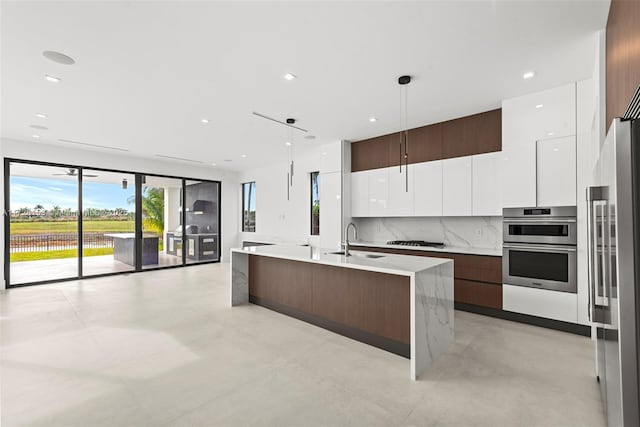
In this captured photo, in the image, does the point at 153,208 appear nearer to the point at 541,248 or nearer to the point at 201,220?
the point at 201,220

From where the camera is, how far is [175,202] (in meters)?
Result: 7.91

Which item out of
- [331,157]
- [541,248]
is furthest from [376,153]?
[541,248]

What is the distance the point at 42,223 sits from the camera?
5.91 metres

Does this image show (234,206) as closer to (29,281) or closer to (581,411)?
(29,281)

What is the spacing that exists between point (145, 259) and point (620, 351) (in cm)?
809

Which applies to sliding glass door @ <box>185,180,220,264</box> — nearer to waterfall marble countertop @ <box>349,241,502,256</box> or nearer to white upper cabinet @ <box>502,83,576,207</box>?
waterfall marble countertop @ <box>349,241,502,256</box>

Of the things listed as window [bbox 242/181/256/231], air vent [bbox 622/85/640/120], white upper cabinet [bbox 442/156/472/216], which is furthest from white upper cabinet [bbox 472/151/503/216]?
window [bbox 242/181/256/231]

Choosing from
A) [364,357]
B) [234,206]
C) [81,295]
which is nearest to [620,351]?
[364,357]

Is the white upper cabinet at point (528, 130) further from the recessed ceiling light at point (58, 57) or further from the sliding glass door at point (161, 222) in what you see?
the sliding glass door at point (161, 222)

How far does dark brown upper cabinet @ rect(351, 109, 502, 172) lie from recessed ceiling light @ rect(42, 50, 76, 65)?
13.8 feet

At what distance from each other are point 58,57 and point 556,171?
16.6ft

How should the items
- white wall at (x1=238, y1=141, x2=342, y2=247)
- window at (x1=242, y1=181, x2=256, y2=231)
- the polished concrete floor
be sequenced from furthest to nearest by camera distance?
window at (x1=242, y1=181, x2=256, y2=231) → white wall at (x1=238, y1=141, x2=342, y2=247) → the polished concrete floor

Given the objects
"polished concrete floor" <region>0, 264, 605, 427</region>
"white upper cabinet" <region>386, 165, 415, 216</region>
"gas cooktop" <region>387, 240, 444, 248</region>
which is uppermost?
"white upper cabinet" <region>386, 165, 415, 216</region>

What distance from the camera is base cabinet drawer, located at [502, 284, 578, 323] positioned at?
3248 mm
